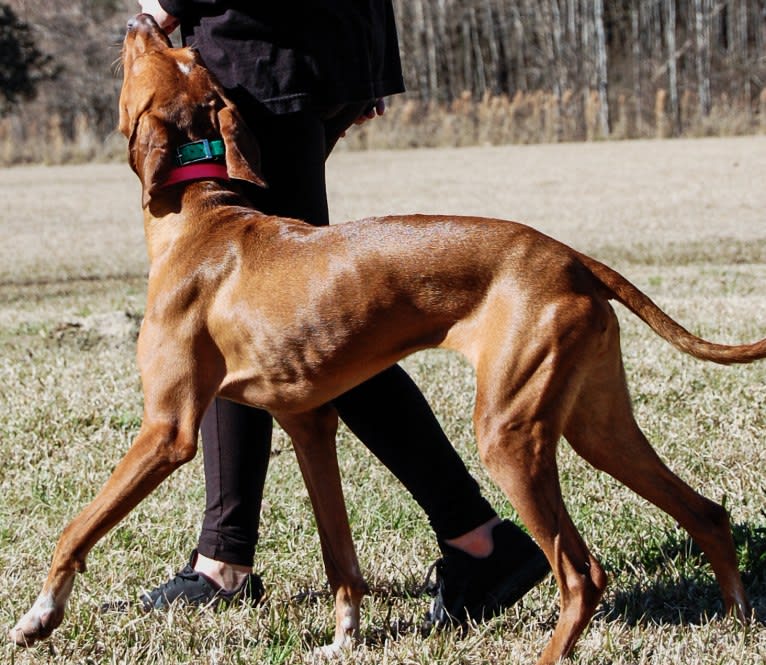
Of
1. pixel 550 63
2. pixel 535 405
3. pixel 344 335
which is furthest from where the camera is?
pixel 550 63

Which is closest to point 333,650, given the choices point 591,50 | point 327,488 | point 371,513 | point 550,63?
point 327,488

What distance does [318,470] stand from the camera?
3143 mm

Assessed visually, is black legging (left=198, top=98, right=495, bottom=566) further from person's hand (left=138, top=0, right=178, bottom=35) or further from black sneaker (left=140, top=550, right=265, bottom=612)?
person's hand (left=138, top=0, right=178, bottom=35)

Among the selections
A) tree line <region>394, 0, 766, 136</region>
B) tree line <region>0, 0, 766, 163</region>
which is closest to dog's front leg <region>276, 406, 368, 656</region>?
tree line <region>0, 0, 766, 163</region>

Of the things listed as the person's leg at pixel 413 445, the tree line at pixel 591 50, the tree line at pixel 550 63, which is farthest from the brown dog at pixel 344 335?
the tree line at pixel 591 50

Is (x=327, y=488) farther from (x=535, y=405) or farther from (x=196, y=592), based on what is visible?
(x=535, y=405)

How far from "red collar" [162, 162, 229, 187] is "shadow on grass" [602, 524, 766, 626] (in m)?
1.54

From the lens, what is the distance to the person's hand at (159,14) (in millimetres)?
3180

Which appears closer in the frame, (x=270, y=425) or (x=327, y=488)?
(x=327, y=488)

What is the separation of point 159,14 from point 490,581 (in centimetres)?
173

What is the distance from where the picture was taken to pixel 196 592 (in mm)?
3254

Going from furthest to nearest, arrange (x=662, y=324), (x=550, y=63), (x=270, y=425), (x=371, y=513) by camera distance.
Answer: (x=550, y=63)
(x=371, y=513)
(x=270, y=425)
(x=662, y=324)

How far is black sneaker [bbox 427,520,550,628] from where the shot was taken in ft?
10.2

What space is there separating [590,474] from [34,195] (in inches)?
667
